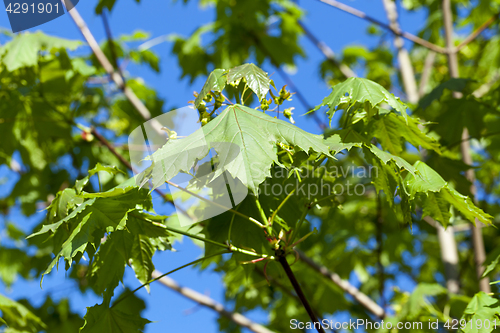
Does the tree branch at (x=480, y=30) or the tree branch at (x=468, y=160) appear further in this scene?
the tree branch at (x=480, y=30)

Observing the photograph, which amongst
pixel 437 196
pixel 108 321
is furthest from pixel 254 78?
pixel 108 321

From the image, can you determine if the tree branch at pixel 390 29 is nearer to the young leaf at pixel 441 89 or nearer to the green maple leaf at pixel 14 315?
the young leaf at pixel 441 89

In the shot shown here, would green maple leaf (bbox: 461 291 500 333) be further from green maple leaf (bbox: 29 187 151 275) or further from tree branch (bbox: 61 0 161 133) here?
tree branch (bbox: 61 0 161 133)

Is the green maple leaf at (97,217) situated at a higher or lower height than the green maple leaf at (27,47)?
lower

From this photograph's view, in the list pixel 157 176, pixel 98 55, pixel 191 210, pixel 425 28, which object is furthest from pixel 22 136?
pixel 425 28

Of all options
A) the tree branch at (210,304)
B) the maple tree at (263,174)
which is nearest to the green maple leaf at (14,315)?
the maple tree at (263,174)

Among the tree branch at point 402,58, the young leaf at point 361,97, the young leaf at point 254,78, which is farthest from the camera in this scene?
the tree branch at point 402,58

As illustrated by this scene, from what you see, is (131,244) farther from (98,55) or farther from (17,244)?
(17,244)

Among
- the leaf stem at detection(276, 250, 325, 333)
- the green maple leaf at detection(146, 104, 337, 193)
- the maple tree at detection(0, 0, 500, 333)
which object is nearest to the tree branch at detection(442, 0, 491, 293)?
the maple tree at detection(0, 0, 500, 333)

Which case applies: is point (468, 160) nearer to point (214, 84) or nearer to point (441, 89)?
point (441, 89)
